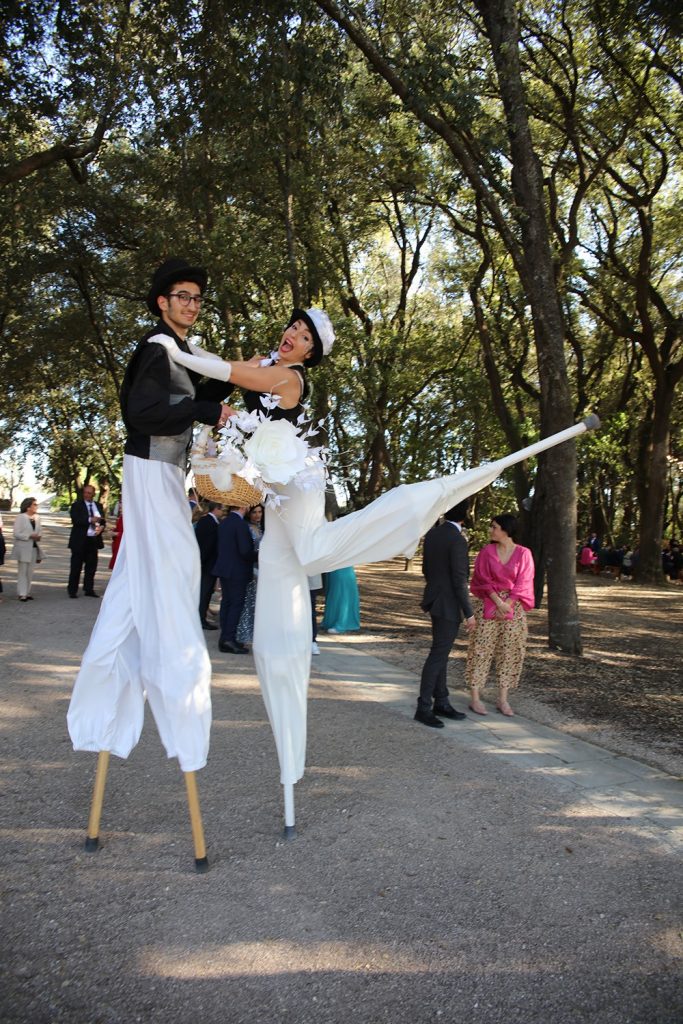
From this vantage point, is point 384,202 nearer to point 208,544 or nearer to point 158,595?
point 208,544

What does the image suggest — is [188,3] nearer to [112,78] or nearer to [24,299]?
[112,78]

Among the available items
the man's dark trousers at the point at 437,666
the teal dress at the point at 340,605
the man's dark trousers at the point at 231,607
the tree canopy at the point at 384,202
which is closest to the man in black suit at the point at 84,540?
the tree canopy at the point at 384,202

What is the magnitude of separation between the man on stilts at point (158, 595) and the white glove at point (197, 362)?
53 millimetres

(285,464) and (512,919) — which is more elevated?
(285,464)

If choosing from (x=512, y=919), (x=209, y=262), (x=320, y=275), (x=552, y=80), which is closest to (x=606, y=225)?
(x=552, y=80)

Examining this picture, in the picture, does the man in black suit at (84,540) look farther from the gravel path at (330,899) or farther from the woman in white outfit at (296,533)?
the woman in white outfit at (296,533)

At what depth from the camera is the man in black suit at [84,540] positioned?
14.7 meters

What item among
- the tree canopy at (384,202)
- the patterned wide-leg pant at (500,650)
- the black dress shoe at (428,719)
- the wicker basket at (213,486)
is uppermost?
the tree canopy at (384,202)

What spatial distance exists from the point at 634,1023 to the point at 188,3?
11.6m

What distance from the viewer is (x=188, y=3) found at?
1009 centimetres

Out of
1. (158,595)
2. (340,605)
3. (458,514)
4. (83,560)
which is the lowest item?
(340,605)

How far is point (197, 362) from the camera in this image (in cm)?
359

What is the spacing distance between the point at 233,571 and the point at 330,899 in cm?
706

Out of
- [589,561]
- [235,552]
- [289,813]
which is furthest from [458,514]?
[589,561]
